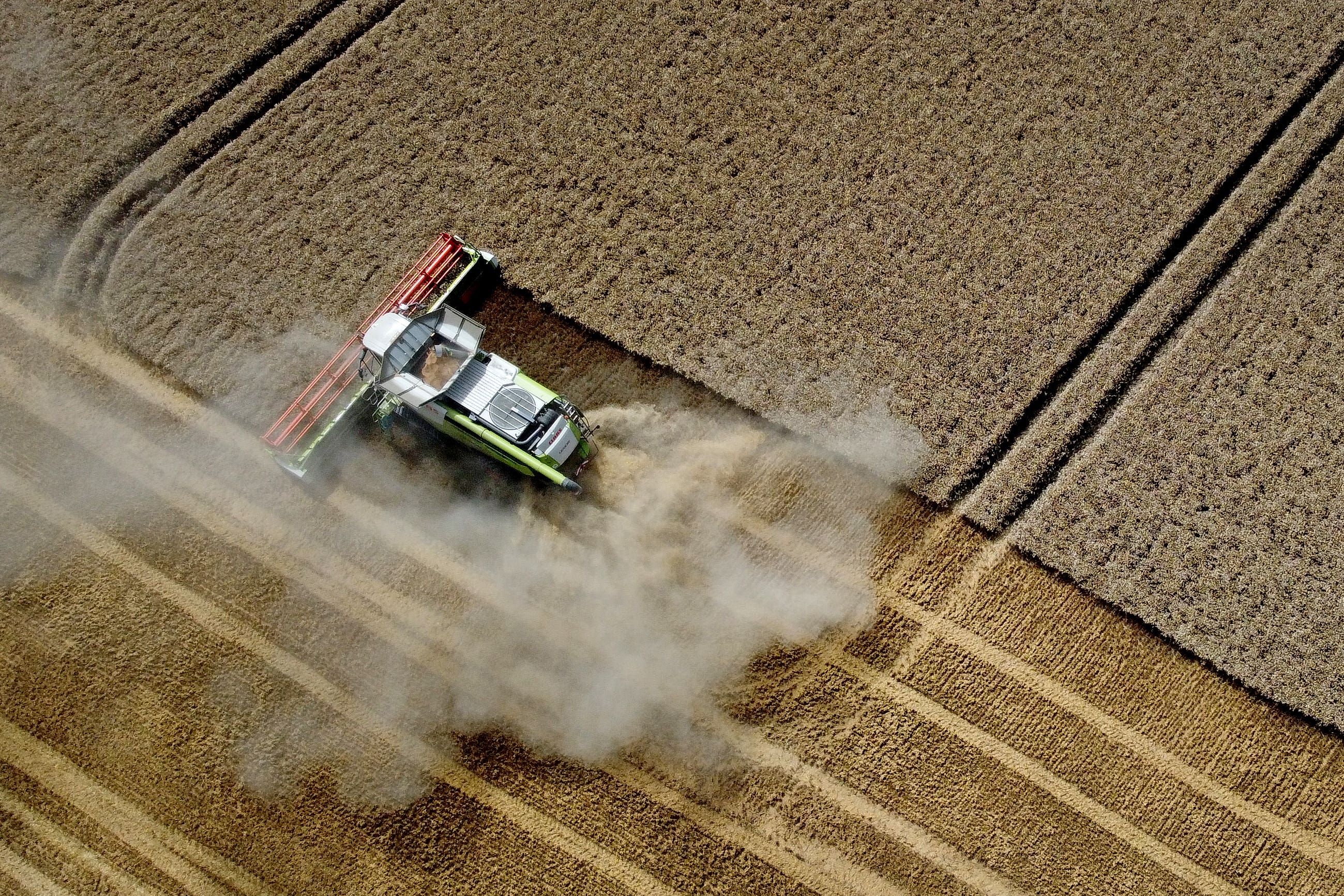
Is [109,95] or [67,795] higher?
[109,95]

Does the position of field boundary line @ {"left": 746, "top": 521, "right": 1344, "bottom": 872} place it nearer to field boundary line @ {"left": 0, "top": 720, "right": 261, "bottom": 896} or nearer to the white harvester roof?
the white harvester roof

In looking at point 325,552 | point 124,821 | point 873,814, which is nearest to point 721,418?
point 873,814

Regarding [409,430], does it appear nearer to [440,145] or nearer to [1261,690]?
[440,145]

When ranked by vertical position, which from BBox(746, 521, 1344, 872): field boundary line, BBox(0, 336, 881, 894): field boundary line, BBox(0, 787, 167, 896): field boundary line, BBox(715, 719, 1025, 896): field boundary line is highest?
BBox(746, 521, 1344, 872): field boundary line

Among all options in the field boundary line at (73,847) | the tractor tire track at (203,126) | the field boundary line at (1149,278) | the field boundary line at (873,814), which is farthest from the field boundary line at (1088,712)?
the tractor tire track at (203,126)

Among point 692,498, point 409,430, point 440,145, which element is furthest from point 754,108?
point 409,430

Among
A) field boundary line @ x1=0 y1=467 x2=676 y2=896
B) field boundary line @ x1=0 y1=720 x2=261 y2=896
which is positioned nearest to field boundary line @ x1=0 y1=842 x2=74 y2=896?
field boundary line @ x1=0 y1=720 x2=261 y2=896
